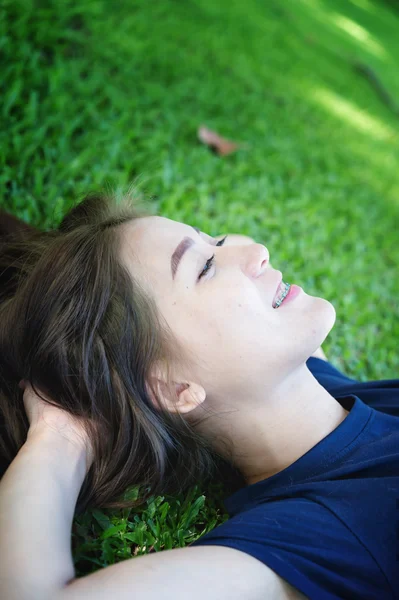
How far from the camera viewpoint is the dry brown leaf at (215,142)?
4059mm

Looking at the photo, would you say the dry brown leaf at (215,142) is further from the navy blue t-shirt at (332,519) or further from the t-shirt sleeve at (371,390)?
the navy blue t-shirt at (332,519)

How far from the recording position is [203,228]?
3.25 meters

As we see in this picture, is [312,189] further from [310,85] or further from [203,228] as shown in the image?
[310,85]

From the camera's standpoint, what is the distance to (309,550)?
5.01 ft

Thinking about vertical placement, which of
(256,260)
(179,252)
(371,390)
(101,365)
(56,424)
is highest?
(256,260)

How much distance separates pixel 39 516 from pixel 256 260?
96 cm

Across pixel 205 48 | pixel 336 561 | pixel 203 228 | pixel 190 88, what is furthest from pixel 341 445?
pixel 205 48

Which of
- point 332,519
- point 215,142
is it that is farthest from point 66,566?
point 215,142

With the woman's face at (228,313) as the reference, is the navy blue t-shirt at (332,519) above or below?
below

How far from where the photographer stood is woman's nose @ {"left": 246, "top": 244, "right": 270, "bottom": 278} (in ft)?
6.24

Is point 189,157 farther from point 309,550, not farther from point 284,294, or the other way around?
point 309,550

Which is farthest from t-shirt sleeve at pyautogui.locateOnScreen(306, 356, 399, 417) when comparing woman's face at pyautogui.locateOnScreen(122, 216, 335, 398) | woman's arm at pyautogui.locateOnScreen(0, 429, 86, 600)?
woman's arm at pyautogui.locateOnScreen(0, 429, 86, 600)

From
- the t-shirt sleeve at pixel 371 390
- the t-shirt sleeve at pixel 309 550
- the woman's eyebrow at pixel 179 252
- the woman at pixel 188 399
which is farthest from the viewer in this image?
the t-shirt sleeve at pixel 371 390

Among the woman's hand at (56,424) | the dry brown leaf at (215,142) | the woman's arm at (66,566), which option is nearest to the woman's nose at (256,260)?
the woman's hand at (56,424)
